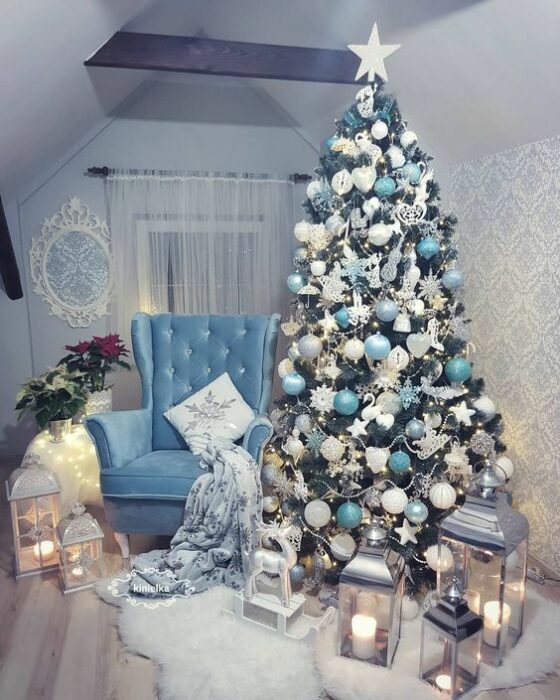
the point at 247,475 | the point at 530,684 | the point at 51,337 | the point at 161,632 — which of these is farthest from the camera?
the point at 51,337

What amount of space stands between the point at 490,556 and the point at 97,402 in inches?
87.6

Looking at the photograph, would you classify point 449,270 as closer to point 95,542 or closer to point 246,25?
point 95,542

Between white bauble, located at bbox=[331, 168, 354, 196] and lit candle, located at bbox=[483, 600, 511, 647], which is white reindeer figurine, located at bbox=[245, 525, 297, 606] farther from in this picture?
white bauble, located at bbox=[331, 168, 354, 196]

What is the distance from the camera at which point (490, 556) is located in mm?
1927

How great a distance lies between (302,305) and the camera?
2586 mm

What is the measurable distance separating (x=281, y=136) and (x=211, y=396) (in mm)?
2279

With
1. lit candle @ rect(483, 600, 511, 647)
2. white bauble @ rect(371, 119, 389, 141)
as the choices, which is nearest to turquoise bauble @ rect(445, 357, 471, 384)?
lit candle @ rect(483, 600, 511, 647)

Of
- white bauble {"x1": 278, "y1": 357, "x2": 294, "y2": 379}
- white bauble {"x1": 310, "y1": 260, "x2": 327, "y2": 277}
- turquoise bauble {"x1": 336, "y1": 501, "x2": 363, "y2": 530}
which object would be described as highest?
white bauble {"x1": 310, "y1": 260, "x2": 327, "y2": 277}

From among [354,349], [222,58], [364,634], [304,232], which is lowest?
[364,634]

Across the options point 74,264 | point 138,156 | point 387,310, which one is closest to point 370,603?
point 387,310

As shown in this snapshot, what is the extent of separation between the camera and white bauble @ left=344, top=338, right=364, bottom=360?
2.31 metres

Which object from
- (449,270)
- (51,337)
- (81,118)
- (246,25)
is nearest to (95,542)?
(449,270)

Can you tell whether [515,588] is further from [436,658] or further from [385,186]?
[385,186]

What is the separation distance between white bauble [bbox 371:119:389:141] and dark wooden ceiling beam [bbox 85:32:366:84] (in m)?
0.90
